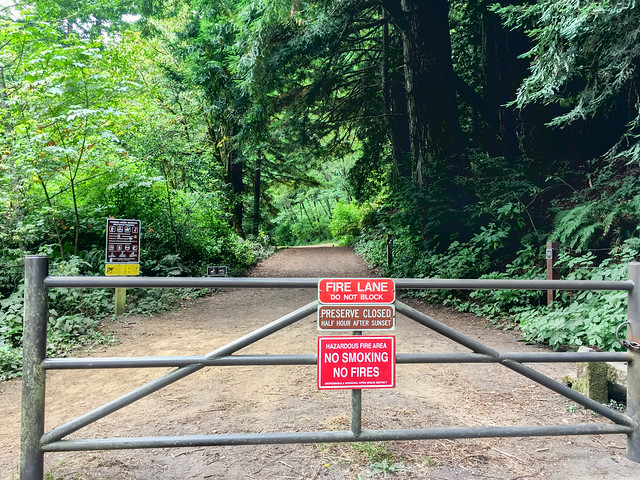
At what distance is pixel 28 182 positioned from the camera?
7.92 meters

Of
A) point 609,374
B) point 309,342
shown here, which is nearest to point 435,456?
point 609,374

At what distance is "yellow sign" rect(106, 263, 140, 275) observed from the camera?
7.98 metres

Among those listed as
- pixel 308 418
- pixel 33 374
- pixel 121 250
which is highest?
pixel 121 250

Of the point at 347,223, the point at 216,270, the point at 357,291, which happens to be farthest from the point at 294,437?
the point at 347,223

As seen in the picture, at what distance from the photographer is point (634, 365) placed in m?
2.86

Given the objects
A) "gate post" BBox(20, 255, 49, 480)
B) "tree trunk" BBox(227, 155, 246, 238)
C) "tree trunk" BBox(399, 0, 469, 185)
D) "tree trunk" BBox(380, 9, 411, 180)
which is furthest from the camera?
"tree trunk" BBox(227, 155, 246, 238)

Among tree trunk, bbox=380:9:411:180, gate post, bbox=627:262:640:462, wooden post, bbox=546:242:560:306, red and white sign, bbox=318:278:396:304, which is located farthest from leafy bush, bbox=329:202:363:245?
red and white sign, bbox=318:278:396:304

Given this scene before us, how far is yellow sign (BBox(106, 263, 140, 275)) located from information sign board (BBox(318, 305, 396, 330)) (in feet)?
21.8

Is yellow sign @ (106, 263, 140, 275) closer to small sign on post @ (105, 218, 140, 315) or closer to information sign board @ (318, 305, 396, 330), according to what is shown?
small sign on post @ (105, 218, 140, 315)

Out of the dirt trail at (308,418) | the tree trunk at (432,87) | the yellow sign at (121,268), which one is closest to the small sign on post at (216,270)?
the yellow sign at (121,268)

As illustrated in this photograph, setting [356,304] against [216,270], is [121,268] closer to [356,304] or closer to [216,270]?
[216,270]

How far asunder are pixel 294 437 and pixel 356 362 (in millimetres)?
574

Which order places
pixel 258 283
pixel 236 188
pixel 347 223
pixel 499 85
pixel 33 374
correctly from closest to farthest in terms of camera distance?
1. pixel 33 374
2. pixel 258 283
3. pixel 499 85
4. pixel 236 188
5. pixel 347 223

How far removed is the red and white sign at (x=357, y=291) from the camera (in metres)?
2.57
